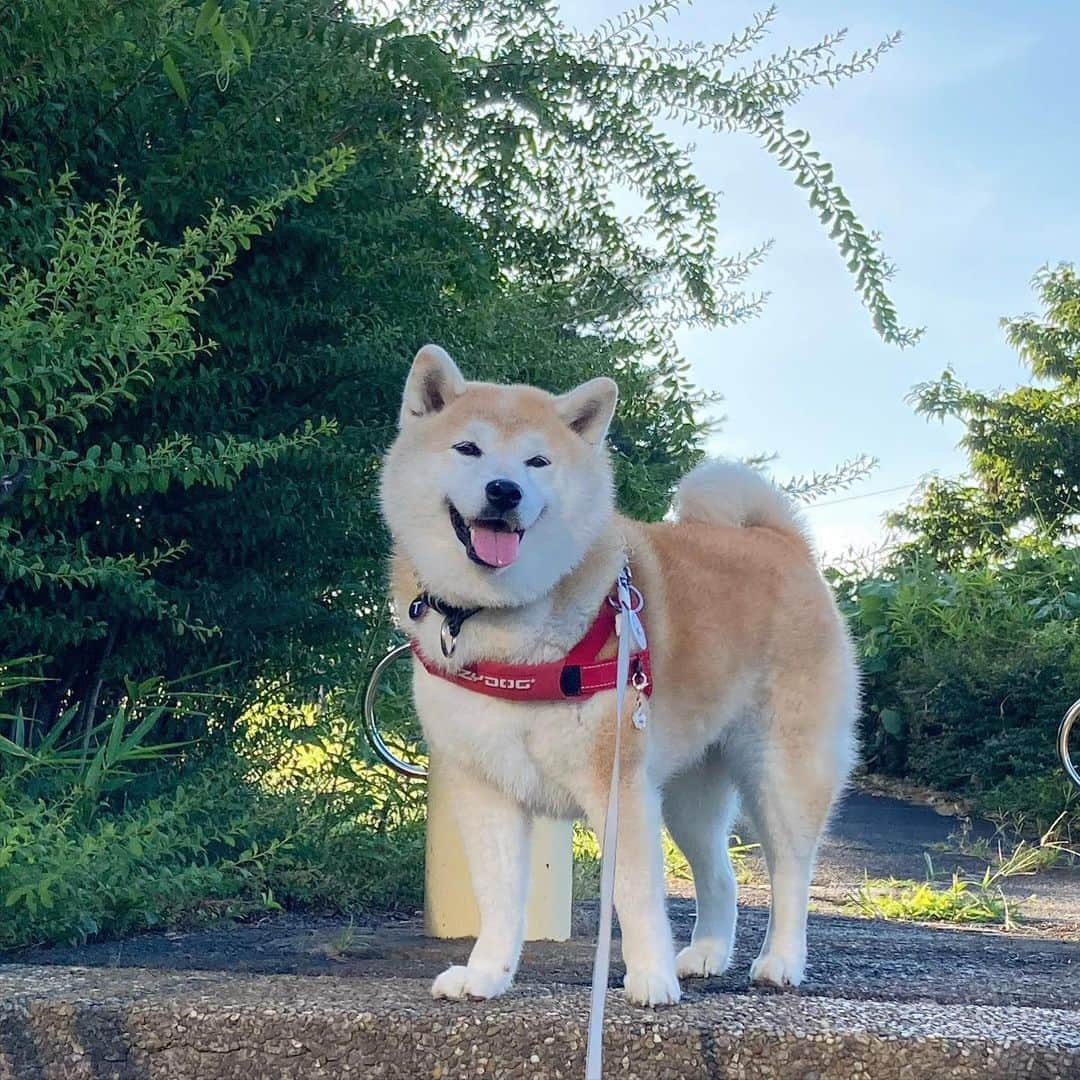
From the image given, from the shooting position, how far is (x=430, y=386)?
3115 millimetres

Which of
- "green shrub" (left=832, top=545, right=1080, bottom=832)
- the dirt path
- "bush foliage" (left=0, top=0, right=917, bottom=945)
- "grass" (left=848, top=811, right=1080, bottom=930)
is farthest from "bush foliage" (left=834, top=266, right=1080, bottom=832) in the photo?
"bush foliage" (left=0, top=0, right=917, bottom=945)

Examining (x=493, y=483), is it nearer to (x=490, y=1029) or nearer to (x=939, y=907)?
(x=490, y=1029)

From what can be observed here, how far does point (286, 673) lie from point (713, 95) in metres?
2.64

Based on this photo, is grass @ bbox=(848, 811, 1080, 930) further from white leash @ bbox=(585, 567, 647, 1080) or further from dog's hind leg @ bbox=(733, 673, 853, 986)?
white leash @ bbox=(585, 567, 647, 1080)

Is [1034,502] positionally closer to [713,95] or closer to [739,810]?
[713,95]

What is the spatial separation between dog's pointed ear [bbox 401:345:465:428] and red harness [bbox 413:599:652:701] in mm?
623

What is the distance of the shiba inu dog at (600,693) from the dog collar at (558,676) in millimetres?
23

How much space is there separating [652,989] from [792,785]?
815 millimetres

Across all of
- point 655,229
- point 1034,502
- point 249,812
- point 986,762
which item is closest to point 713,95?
point 655,229

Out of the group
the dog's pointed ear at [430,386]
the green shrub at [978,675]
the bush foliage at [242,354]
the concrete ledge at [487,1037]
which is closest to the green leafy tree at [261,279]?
the bush foliage at [242,354]

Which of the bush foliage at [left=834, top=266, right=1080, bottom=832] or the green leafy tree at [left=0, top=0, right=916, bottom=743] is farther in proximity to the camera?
the bush foliage at [left=834, top=266, right=1080, bottom=832]

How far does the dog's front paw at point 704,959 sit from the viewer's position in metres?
3.35

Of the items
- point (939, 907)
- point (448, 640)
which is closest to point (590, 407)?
point (448, 640)

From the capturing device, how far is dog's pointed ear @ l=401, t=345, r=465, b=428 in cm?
307
